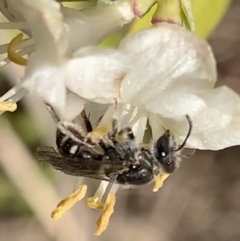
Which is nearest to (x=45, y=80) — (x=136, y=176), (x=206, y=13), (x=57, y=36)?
(x=57, y=36)

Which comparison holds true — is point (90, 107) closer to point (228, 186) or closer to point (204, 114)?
point (204, 114)

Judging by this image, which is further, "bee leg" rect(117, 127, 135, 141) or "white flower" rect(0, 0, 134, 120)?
"bee leg" rect(117, 127, 135, 141)

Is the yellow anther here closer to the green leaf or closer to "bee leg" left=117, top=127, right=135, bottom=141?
"bee leg" left=117, top=127, right=135, bottom=141

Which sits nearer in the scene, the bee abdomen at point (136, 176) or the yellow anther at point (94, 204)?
the bee abdomen at point (136, 176)

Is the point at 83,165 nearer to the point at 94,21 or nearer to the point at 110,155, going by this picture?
the point at 110,155

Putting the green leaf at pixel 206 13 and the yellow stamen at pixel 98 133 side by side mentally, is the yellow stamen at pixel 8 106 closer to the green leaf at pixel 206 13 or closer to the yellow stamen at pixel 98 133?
the yellow stamen at pixel 98 133

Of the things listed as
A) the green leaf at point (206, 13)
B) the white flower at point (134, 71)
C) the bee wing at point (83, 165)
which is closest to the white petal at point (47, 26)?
the white flower at point (134, 71)

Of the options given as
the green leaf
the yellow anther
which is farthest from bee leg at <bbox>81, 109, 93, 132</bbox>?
the green leaf
